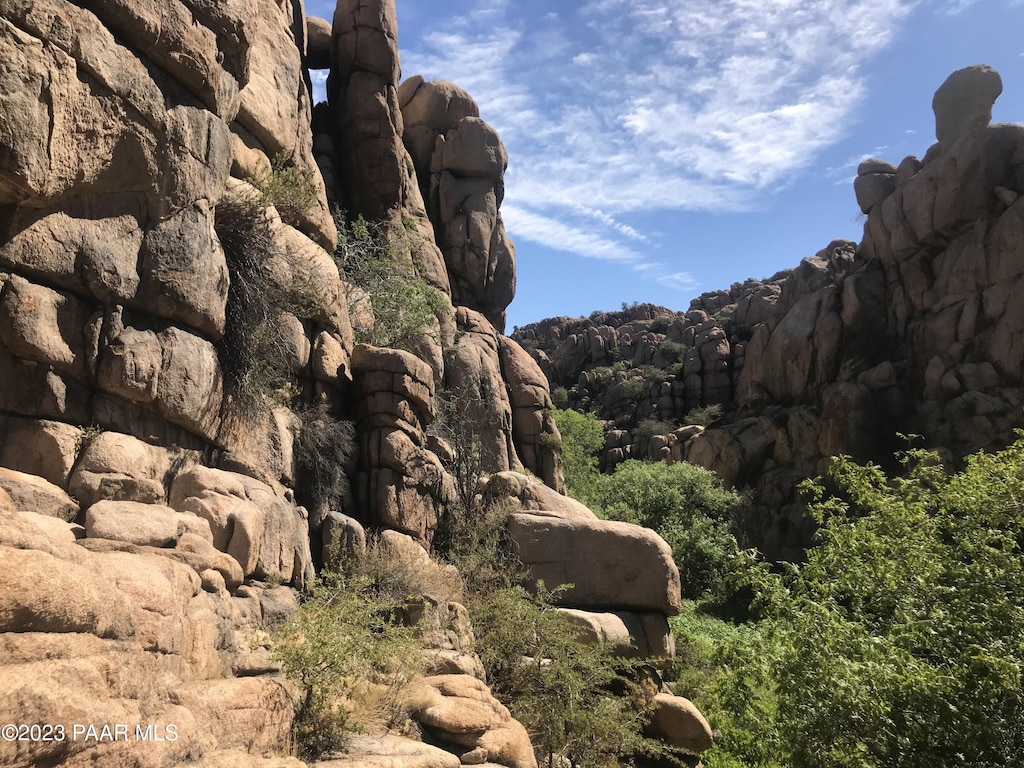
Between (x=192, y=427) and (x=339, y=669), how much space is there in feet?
13.0

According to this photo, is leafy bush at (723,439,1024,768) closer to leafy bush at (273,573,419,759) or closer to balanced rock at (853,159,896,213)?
leafy bush at (273,573,419,759)

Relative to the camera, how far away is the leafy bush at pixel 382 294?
1583cm

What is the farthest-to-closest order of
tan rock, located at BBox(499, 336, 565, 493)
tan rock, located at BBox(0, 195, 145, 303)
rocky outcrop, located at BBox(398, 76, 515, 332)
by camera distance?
rocky outcrop, located at BBox(398, 76, 515, 332) < tan rock, located at BBox(499, 336, 565, 493) < tan rock, located at BBox(0, 195, 145, 303)

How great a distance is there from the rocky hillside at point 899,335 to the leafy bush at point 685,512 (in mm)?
4531

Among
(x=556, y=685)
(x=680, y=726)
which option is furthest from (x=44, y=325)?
(x=680, y=726)

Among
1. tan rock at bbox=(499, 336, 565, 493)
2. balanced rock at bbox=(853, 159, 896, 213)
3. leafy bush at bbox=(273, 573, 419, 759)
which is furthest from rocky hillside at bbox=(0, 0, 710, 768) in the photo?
balanced rock at bbox=(853, 159, 896, 213)

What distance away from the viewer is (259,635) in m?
6.88

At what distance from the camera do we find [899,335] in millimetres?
32469

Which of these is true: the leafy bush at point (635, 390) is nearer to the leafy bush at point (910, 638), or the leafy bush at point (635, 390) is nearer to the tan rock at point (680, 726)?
the tan rock at point (680, 726)

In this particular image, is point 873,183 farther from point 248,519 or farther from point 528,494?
point 248,519

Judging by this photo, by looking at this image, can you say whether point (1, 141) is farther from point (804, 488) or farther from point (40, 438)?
point (804, 488)

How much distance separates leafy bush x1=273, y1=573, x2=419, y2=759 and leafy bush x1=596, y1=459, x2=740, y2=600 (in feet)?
65.5

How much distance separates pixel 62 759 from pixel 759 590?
6.32 meters

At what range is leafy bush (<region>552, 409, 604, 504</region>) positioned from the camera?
1213 inches
